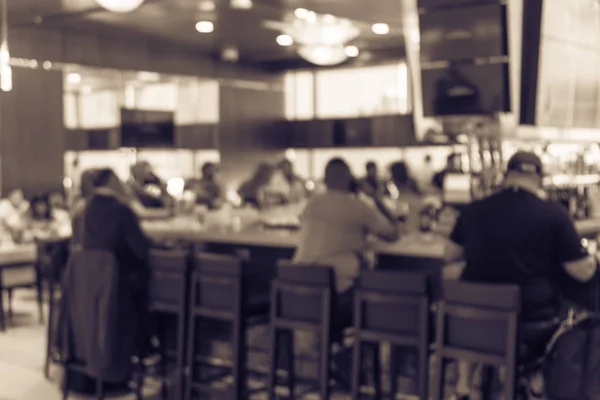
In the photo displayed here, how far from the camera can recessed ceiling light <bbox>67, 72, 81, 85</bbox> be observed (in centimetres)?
1187

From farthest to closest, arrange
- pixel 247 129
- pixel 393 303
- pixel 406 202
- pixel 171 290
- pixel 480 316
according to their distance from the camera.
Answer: pixel 247 129 → pixel 406 202 → pixel 171 290 → pixel 393 303 → pixel 480 316

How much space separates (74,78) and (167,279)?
819cm

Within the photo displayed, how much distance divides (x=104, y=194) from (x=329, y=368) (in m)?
1.79

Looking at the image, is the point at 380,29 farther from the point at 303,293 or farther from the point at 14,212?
the point at 303,293

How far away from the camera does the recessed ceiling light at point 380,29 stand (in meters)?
10.6

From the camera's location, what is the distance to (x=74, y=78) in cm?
1223

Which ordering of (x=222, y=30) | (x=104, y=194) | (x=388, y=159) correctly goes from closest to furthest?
(x=104, y=194), (x=222, y=30), (x=388, y=159)


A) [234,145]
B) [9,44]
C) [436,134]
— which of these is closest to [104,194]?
[436,134]

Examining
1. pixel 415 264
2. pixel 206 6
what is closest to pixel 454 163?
pixel 415 264

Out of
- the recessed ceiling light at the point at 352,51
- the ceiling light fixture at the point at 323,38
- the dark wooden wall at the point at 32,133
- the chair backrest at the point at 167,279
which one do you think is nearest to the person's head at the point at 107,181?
the chair backrest at the point at 167,279

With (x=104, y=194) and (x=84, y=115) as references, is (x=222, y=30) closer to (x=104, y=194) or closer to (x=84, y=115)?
(x=84, y=115)

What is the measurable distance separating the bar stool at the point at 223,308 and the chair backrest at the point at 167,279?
69 millimetres

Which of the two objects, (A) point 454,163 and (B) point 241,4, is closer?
(A) point 454,163

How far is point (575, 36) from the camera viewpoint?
6.37 metres
